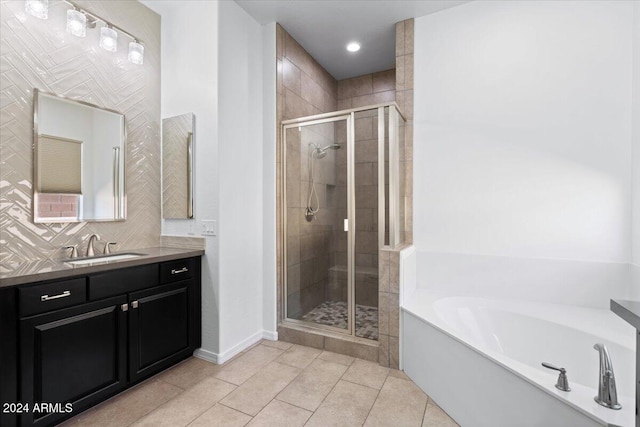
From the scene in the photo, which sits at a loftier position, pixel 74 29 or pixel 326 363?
pixel 74 29

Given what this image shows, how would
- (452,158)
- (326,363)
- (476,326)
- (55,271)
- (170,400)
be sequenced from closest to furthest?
(55,271), (170,400), (476,326), (326,363), (452,158)

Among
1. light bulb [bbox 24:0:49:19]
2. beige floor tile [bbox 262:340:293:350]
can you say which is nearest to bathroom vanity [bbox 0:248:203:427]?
beige floor tile [bbox 262:340:293:350]

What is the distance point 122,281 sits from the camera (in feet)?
6.17

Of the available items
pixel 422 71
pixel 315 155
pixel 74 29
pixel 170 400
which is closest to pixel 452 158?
pixel 422 71

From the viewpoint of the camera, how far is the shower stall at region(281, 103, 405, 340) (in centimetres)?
247

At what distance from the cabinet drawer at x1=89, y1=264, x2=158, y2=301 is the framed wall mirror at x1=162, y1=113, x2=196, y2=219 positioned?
1.89 feet

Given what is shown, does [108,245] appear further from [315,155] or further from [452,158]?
[452,158]

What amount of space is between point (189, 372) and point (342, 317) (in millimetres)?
1256

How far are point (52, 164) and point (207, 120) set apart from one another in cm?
105

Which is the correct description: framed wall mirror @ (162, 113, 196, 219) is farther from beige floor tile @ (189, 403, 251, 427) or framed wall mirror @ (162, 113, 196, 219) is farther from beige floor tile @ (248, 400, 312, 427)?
beige floor tile @ (248, 400, 312, 427)

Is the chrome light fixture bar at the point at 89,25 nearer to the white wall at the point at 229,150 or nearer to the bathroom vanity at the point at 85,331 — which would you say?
A: the white wall at the point at 229,150

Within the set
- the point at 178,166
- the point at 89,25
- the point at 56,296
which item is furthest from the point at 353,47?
the point at 56,296

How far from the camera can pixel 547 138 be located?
2287 mm

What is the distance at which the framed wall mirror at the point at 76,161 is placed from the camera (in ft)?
6.36
